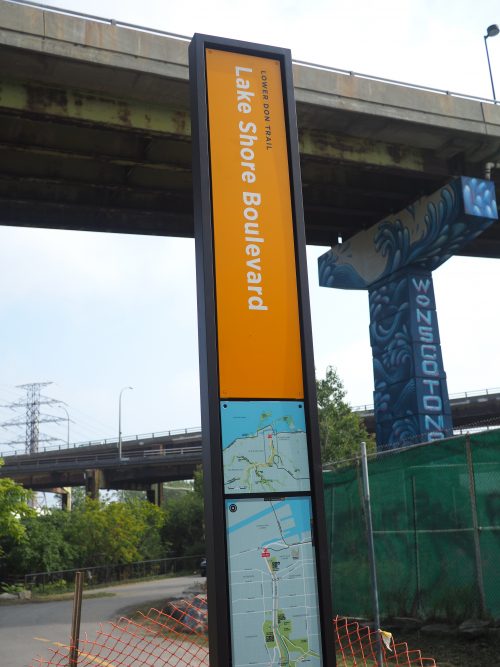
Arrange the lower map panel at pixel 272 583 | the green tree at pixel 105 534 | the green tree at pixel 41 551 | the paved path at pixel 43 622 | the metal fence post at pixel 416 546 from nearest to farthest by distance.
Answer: the lower map panel at pixel 272 583 → the metal fence post at pixel 416 546 → the paved path at pixel 43 622 → the green tree at pixel 41 551 → the green tree at pixel 105 534

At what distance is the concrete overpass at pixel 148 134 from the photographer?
16984 mm

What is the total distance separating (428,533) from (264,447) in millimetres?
7370

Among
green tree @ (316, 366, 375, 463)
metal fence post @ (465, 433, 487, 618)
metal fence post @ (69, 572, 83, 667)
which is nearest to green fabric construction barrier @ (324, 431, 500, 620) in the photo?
metal fence post @ (465, 433, 487, 618)

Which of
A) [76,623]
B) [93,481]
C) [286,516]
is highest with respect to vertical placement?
[93,481]

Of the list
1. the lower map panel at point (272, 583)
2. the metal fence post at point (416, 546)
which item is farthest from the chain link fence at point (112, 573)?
the lower map panel at point (272, 583)

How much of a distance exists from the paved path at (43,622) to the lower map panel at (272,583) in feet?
30.3

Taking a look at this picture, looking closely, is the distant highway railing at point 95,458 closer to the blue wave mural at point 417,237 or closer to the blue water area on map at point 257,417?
the blue wave mural at point 417,237

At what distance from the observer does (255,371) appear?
548 centimetres

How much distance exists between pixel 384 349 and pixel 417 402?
2.59 meters

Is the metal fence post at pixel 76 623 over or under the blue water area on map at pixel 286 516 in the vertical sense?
under

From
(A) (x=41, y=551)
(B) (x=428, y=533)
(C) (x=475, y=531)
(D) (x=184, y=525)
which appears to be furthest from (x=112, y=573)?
(C) (x=475, y=531)

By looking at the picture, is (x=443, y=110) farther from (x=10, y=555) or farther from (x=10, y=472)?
(x=10, y=472)

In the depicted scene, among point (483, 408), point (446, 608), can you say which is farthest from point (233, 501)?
point (483, 408)

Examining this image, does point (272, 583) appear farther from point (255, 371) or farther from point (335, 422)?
point (335, 422)
